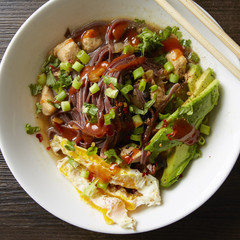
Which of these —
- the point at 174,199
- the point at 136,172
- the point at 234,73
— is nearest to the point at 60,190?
the point at 136,172

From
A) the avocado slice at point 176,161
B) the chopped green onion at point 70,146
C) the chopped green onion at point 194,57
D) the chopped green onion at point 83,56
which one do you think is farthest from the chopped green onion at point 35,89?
the chopped green onion at point 194,57

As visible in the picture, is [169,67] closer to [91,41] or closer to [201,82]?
[201,82]

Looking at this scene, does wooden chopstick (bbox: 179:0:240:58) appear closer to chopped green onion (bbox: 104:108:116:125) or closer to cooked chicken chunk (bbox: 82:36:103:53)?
cooked chicken chunk (bbox: 82:36:103:53)

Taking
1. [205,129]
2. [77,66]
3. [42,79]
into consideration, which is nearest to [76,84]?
[77,66]

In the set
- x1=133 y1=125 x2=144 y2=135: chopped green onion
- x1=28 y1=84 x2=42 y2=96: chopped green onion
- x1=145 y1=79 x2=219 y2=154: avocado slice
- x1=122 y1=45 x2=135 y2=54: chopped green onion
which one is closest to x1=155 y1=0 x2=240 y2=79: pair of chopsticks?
x1=145 y1=79 x2=219 y2=154: avocado slice

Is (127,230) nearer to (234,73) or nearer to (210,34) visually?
(234,73)

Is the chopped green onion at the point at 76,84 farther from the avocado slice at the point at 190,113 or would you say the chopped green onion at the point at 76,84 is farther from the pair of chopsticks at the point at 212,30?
the pair of chopsticks at the point at 212,30

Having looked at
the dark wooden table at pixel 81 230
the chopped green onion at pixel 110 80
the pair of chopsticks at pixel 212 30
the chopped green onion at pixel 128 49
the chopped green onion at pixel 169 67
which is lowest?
the dark wooden table at pixel 81 230
